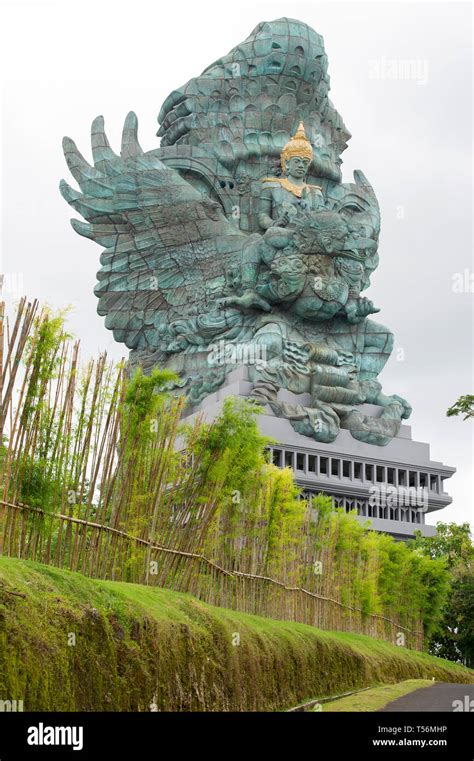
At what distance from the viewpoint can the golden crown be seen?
127 feet

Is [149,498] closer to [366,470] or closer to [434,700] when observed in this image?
[434,700]

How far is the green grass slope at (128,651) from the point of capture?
6.19m

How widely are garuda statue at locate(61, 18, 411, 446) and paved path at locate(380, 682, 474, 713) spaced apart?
20695 mm

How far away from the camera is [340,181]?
4175 centimetres

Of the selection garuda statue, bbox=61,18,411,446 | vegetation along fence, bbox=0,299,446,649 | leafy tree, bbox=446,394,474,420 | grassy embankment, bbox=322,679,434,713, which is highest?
garuda statue, bbox=61,18,411,446

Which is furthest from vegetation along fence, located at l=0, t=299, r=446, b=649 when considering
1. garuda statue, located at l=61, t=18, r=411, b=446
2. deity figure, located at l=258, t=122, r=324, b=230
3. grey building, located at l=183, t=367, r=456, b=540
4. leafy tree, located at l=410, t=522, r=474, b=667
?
deity figure, located at l=258, t=122, r=324, b=230

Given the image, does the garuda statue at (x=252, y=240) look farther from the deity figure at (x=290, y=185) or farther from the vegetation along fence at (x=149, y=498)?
the vegetation along fence at (x=149, y=498)

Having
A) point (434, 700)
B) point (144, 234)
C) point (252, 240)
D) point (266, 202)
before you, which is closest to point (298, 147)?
point (266, 202)

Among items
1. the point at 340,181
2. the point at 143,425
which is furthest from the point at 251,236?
the point at 143,425

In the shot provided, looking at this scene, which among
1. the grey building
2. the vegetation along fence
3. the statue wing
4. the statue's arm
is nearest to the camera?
the vegetation along fence

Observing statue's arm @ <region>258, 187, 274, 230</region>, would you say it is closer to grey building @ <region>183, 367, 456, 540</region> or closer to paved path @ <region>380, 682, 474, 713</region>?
grey building @ <region>183, 367, 456, 540</region>

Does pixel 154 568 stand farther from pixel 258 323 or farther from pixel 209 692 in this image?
pixel 258 323

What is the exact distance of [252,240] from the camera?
121 ft
